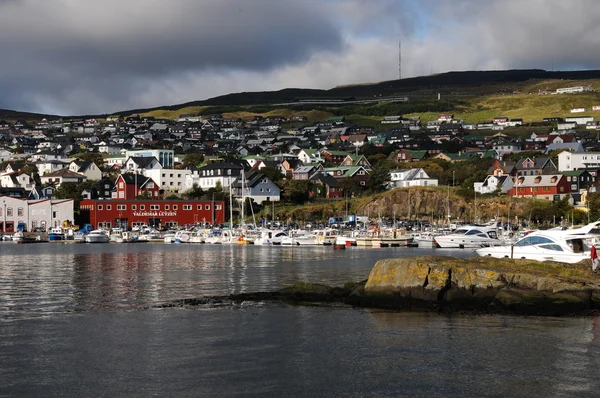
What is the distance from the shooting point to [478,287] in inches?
1117

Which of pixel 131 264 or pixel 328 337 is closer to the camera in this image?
pixel 328 337

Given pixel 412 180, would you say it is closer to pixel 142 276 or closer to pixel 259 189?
pixel 259 189

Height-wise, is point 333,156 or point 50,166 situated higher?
point 333,156

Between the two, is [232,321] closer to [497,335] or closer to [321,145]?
[497,335]

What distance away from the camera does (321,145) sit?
190625 mm

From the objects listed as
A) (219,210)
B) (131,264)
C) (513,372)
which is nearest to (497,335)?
(513,372)

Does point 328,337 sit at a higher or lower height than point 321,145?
lower

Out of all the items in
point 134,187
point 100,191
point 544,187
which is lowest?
point 544,187

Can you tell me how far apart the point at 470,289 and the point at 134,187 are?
9944 centimetres

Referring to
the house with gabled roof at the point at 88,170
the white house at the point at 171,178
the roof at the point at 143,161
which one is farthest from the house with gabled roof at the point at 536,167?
the house with gabled roof at the point at 88,170

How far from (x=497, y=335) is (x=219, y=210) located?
91904 millimetres

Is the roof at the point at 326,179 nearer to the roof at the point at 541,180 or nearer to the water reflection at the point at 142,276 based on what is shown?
the roof at the point at 541,180

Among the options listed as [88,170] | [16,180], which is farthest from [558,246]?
[88,170]

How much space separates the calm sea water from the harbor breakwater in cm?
126
